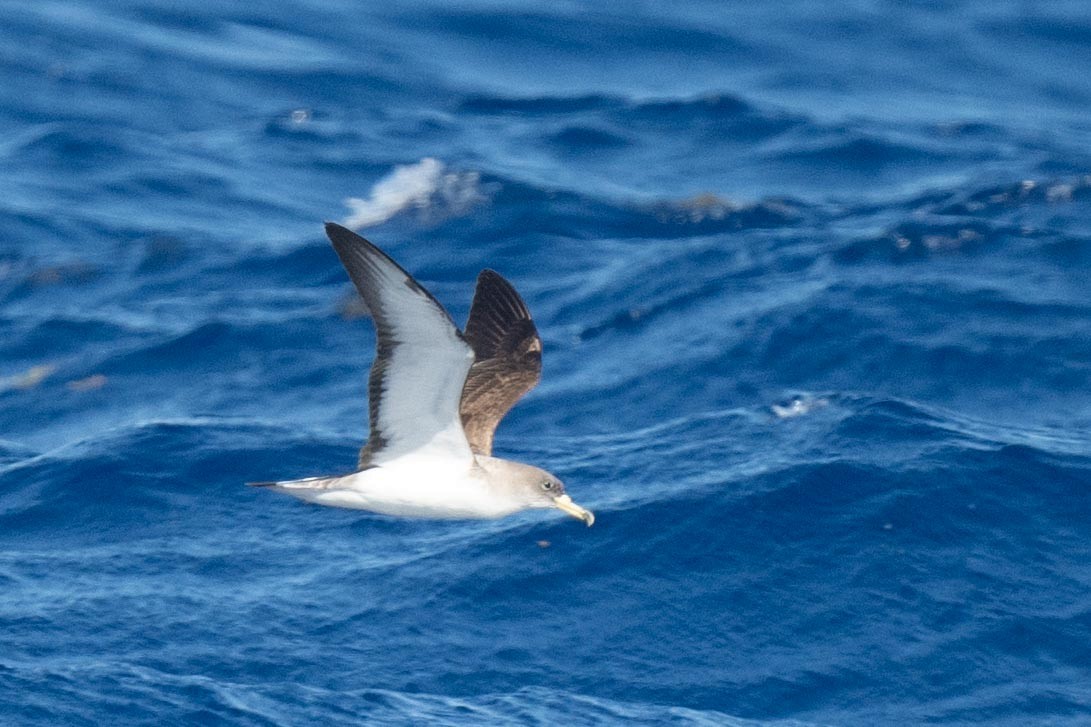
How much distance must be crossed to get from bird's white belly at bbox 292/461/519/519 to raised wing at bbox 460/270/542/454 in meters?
0.80

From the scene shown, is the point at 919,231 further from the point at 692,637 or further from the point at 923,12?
the point at 923,12

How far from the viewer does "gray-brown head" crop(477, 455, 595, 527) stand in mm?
10266

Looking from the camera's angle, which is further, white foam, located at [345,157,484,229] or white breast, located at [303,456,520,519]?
white foam, located at [345,157,484,229]

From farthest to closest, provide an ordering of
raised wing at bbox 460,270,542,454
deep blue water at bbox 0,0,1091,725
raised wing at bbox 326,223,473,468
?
deep blue water at bbox 0,0,1091,725, raised wing at bbox 460,270,542,454, raised wing at bbox 326,223,473,468

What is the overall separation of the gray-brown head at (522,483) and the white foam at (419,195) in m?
11.0

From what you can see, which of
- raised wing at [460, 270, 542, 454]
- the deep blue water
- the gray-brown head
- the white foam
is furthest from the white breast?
the white foam

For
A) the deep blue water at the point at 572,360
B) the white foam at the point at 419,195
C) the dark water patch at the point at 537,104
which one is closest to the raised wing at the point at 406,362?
the deep blue water at the point at 572,360

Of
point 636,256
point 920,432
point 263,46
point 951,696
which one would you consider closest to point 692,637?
point 951,696

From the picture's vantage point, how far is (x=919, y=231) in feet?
65.6

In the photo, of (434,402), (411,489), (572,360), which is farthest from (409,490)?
(572,360)

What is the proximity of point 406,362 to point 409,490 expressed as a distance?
3.15ft

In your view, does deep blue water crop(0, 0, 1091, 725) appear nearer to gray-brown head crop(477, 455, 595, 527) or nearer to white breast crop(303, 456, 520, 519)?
gray-brown head crop(477, 455, 595, 527)

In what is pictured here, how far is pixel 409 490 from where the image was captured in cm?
1003

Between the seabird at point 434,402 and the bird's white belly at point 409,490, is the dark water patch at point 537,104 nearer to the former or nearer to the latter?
the seabird at point 434,402
